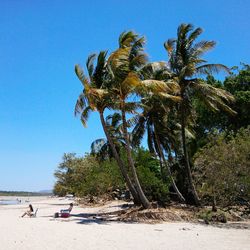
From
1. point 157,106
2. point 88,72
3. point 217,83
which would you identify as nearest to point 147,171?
point 157,106

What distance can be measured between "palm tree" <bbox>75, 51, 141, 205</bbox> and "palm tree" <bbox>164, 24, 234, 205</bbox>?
188 inches

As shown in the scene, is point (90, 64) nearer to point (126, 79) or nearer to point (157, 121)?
point (126, 79)

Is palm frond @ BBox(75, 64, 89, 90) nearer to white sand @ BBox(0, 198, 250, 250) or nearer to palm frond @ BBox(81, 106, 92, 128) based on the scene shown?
palm frond @ BBox(81, 106, 92, 128)

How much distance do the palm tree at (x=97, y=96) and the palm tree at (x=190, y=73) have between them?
476 centimetres

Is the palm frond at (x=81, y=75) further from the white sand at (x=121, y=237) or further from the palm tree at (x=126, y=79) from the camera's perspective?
the white sand at (x=121, y=237)

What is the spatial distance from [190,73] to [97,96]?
6819 millimetres

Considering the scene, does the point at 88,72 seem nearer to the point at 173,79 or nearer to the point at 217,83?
the point at 173,79

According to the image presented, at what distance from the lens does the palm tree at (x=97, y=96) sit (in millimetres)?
19125

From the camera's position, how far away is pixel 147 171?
934 inches

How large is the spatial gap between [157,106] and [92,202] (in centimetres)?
1268

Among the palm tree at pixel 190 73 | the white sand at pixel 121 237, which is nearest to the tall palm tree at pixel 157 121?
the palm tree at pixel 190 73

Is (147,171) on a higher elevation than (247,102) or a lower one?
lower

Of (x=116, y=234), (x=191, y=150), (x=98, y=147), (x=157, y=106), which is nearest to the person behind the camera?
(x=116, y=234)

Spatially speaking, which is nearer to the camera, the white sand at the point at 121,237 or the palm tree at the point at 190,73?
the white sand at the point at 121,237
